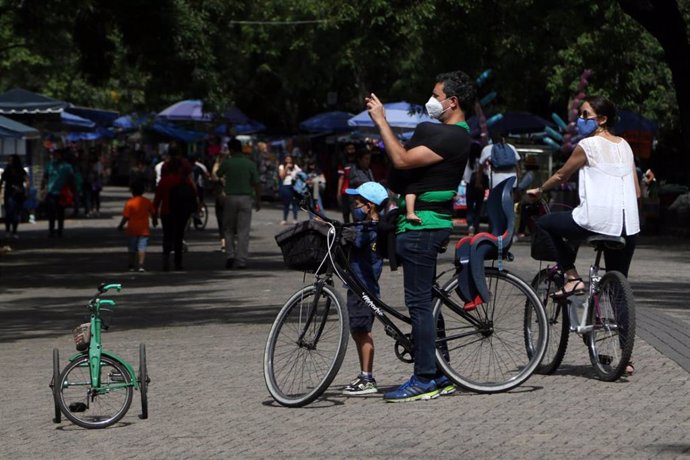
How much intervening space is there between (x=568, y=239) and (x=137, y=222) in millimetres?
12526

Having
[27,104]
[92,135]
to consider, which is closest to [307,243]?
[27,104]

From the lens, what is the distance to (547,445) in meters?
7.40

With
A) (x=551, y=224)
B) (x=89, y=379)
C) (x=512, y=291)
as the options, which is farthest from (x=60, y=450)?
(x=551, y=224)

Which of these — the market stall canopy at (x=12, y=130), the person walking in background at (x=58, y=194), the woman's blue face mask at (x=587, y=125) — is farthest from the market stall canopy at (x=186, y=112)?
the woman's blue face mask at (x=587, y=125)

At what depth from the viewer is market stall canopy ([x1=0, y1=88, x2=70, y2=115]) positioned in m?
32.9

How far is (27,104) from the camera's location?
33.2 meters

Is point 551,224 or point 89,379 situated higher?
point 551,224

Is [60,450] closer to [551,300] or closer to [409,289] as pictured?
[409,289]

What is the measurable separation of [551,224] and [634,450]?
2.56 metres

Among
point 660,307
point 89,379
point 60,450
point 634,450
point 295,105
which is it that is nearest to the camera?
point 634,450

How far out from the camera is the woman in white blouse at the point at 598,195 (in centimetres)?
940

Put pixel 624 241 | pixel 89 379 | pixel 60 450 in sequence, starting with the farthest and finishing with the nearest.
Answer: pixel 624 241
pixel 89 379
pixel 60 450

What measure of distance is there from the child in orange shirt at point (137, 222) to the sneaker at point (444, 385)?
12.7 m

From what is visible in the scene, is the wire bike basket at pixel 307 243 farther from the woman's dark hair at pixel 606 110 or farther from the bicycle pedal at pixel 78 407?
the woman's dark hair at pixel 606 110
